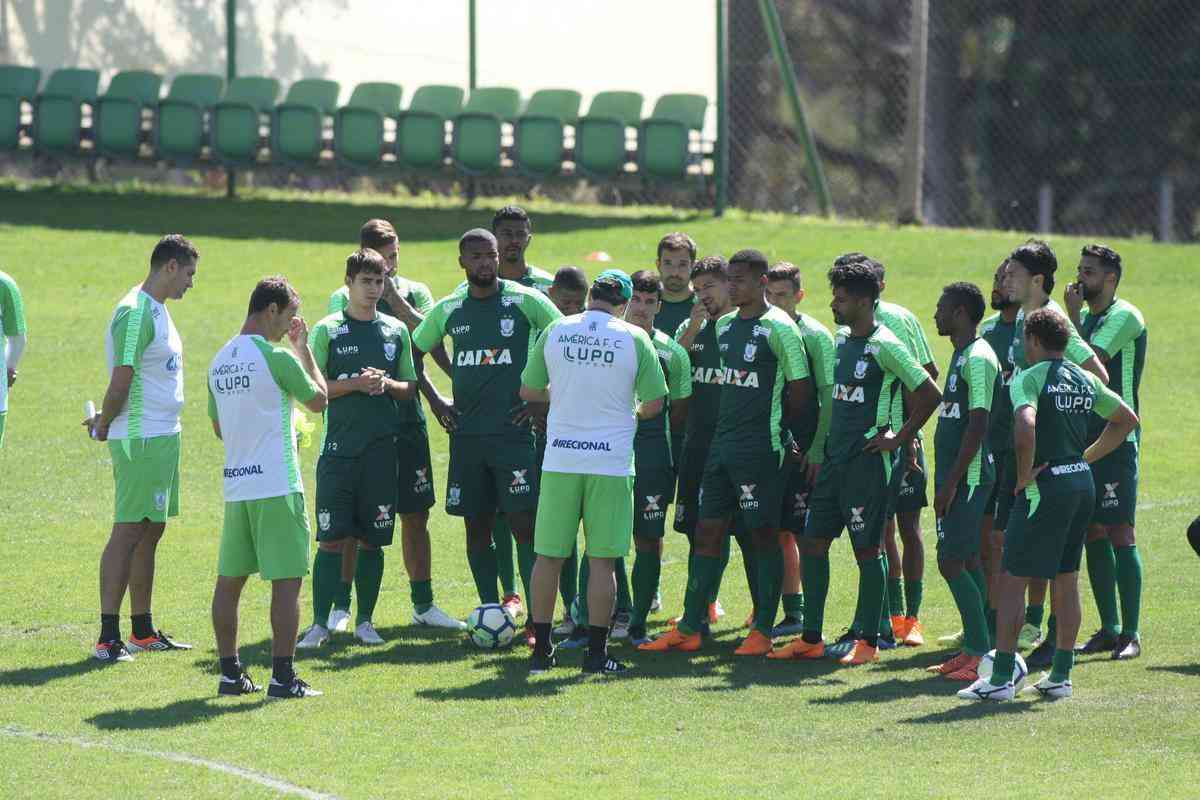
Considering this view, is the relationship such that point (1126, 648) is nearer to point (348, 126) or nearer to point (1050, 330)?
point (1050, 330)

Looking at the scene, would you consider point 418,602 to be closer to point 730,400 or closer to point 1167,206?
point 730,400

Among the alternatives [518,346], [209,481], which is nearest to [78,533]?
[209,481]

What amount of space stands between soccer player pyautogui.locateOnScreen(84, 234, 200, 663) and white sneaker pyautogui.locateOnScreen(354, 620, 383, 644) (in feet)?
3.42

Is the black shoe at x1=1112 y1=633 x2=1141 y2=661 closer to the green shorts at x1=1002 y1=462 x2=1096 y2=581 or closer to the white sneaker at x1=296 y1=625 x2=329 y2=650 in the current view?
the green shorts at x1=1002 y1=462 x2=1096 y2=581

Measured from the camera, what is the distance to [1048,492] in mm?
9008

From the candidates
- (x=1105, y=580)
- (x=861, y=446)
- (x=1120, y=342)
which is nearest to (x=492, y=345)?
(x=861, y=446)

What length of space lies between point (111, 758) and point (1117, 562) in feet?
18.9

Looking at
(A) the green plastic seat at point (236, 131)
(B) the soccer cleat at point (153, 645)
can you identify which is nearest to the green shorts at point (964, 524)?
(B) the soccer cleat at point (153, 645)

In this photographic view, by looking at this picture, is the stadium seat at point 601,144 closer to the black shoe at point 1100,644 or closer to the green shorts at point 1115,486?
the green shorts at point 1115,486

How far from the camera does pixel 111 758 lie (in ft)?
26.2

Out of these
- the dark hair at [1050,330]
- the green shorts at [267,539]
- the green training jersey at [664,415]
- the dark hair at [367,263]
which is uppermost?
the dark hair at [367,263]

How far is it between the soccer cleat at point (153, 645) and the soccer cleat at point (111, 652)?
0.16m

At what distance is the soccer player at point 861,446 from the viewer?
32.2 feet

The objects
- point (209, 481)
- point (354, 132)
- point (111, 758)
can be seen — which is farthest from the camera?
point (354, 132)
